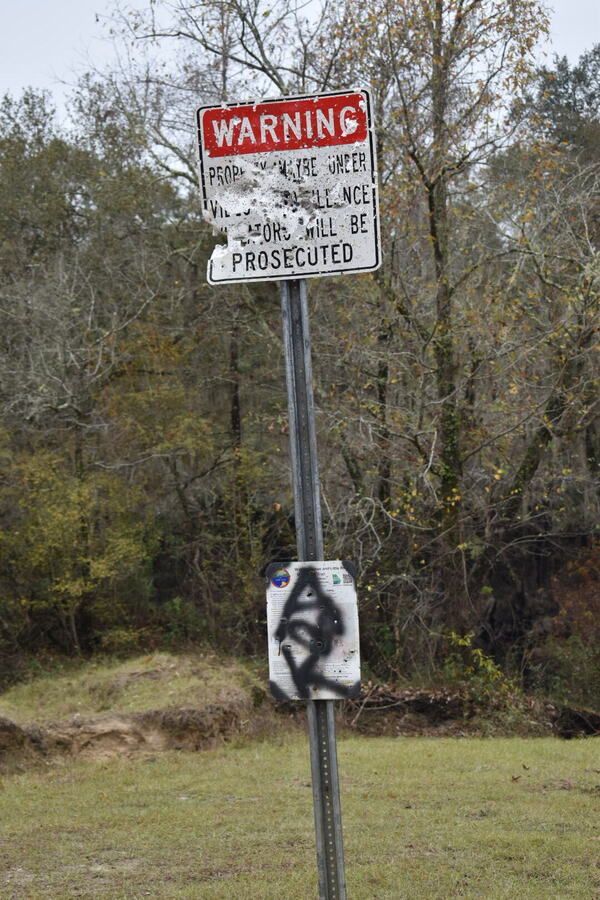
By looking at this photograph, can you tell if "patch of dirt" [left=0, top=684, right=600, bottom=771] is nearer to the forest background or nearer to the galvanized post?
the forest background

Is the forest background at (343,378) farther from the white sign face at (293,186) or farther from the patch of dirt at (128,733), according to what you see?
the white sign face at (293,186)

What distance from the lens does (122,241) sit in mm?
20500

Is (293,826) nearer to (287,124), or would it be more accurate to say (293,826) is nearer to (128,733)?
(128,733)

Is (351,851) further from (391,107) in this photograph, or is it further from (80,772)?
(391,107)

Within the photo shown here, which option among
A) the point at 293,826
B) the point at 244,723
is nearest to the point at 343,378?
the point at 244,723

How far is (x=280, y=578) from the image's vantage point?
3.28 meters

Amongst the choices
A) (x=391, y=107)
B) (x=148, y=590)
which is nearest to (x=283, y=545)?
(x=148, y=590)

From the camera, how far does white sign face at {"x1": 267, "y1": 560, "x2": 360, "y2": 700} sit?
3215mm

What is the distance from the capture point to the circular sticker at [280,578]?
328 centimetres

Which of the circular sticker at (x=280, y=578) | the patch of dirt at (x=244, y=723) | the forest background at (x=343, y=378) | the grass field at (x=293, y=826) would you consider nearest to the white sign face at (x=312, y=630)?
the circular sticker at (x=280, y=578)

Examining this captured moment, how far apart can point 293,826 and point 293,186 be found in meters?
5.21

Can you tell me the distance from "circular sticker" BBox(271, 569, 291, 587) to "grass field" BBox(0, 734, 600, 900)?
2.73 metres

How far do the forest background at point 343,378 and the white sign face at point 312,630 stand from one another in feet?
37.2

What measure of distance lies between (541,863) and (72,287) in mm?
15149
